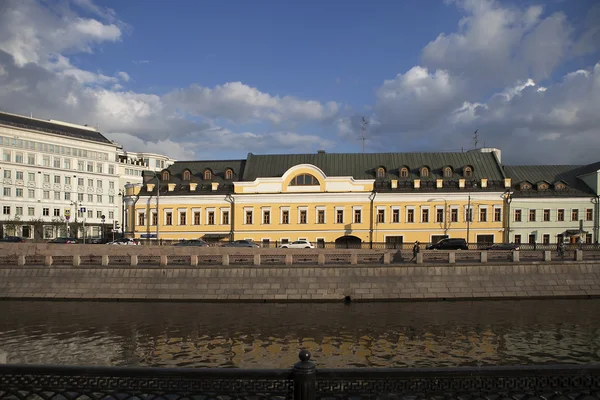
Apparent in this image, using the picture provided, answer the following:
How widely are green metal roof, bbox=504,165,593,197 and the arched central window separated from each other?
23.1 m

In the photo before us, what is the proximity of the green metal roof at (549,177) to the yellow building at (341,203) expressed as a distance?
2826 millimetres

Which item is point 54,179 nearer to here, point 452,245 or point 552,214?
point 452,245

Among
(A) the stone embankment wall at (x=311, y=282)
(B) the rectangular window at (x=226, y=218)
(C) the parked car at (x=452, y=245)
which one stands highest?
(B) the rectangular window at (x=226, y=218)

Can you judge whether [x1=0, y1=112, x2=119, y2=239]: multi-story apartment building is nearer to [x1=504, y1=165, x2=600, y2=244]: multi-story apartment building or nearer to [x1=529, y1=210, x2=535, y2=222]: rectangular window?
[x1=504, y1=165, x2=600, y2=244]: multi-story apartment building

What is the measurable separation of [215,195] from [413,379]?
5210 cm

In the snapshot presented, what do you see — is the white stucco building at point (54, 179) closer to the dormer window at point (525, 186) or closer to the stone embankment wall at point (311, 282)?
the stone embankment wall at point (311, 282)

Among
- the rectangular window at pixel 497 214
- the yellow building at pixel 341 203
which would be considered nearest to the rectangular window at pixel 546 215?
the yellow building at pixel 341 203

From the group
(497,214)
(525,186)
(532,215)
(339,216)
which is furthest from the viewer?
(525,186)

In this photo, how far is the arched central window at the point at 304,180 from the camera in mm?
54875

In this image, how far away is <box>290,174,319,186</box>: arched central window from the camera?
54875 millimetres

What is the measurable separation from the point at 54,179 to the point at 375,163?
181ft

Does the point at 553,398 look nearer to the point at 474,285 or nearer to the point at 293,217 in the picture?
the point at 474,285

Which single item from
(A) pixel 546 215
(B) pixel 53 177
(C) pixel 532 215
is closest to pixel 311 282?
(C) pixel 532 215

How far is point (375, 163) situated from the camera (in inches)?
2329
